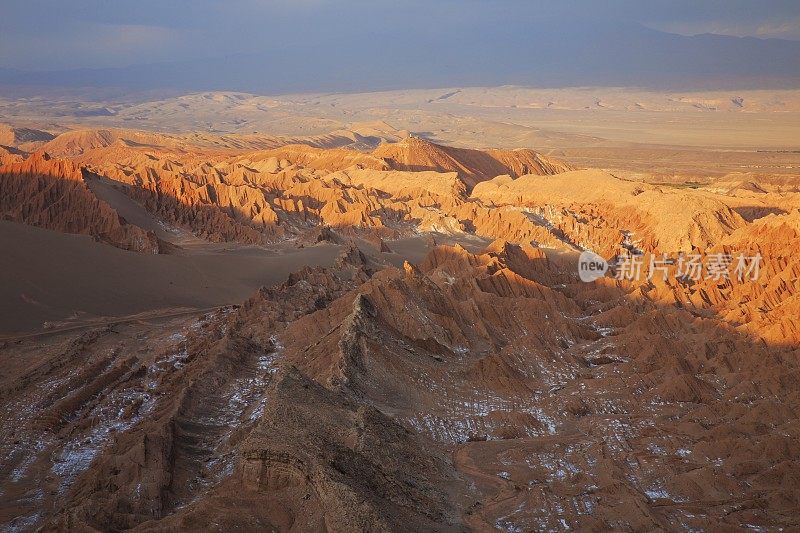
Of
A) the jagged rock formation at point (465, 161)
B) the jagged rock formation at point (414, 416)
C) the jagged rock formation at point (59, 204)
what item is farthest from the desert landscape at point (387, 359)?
the jagged rock formation at point (465, 161)

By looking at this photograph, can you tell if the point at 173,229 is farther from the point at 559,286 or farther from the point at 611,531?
the point at 611,531

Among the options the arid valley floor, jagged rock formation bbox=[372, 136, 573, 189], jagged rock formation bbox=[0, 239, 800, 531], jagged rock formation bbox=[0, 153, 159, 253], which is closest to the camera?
jagged rock formation bbox=[0, 239, 800, 531]

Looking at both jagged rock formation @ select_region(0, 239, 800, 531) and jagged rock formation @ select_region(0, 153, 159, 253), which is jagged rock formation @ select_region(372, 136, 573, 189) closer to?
jagged rock formation @ select_region(0, 153, 159, 253)

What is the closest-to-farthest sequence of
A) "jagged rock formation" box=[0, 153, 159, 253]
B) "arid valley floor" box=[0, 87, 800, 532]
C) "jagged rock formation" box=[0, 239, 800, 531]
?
"jagged rock formation" box=[0, 239, 800, 531], "arid valley floor" box=[0, 87, 800, 532], "jagged rock formation" box=[0, 153, 159, 253]

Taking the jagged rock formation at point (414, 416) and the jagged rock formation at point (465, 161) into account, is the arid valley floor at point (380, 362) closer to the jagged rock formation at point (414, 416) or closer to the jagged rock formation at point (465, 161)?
the jagged rock formation at point (414, 416)

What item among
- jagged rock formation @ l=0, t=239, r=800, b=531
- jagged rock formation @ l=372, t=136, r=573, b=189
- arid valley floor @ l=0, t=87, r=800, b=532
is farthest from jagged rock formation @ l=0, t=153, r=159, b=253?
jagged rock formation @ l=372, t=136, r=573, b=189
